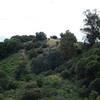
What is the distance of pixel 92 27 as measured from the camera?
2985 inches

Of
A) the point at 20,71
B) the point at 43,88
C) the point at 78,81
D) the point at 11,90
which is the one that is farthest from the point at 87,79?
the point at 20,71

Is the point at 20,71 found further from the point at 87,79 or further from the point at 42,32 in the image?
the point at 42,32

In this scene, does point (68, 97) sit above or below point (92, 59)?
below

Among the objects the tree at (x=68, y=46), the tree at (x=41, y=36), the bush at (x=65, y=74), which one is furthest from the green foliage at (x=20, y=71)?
the tree at (x=41, y=36)

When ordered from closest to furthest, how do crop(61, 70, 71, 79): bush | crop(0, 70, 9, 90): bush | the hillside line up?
1. the hillside
2. crop(0, 70, 9, 90): bush
3. crop(61, 70, 71, 79): bush

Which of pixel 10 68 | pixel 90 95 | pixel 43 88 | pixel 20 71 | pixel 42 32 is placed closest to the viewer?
pixel 90 95

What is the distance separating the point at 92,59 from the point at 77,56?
13.6m

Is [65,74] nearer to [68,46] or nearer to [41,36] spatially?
[68,46]

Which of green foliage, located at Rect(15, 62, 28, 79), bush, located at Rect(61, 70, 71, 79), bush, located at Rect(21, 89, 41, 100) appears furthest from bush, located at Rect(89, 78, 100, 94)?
green foliage, located at Rect(15, 62, 28, 79)

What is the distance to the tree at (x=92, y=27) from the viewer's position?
75.4 m

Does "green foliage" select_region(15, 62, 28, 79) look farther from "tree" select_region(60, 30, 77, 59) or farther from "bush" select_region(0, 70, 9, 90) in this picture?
"tree" select_region(60, 30, 77, 59)

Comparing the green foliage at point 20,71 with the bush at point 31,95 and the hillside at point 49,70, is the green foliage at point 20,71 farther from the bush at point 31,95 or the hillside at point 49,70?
the bush at point 31,95

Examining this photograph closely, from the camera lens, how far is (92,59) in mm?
60375

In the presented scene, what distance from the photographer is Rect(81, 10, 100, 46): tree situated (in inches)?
2968
